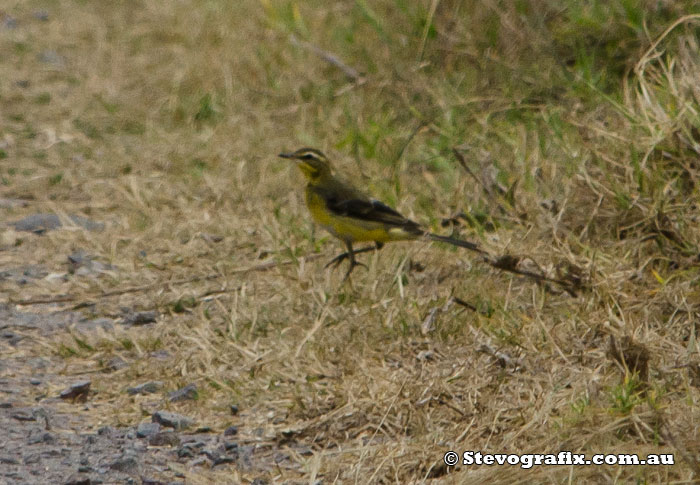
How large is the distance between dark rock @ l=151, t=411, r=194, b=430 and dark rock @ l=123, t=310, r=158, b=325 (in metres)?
1.08

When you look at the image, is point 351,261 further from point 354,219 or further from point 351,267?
point 354,219

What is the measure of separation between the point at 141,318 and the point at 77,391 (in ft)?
2.73

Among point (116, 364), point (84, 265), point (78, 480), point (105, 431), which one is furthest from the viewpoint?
point (84, 265)

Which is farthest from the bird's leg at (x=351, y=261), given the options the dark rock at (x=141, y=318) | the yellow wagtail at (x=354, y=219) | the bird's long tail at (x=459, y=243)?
the dark rock at (x=141, y=318)

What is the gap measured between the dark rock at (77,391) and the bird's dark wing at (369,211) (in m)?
1.72

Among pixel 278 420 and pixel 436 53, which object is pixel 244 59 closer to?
pixel 436 53

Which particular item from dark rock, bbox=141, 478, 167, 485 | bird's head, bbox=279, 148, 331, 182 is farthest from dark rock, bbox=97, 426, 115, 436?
bird's head, bbox=279, 148, 331, 182

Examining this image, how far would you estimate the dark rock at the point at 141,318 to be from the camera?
5.43m

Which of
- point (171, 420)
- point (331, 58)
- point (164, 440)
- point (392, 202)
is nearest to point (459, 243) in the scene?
point (392, 202)

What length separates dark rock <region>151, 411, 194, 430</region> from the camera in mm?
4348

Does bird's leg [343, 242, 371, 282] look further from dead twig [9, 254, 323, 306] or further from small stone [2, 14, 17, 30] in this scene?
small stone [2, 14, 17, 30]

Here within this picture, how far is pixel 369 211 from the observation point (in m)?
5.81

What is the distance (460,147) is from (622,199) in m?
1.23

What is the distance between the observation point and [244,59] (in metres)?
8.45
